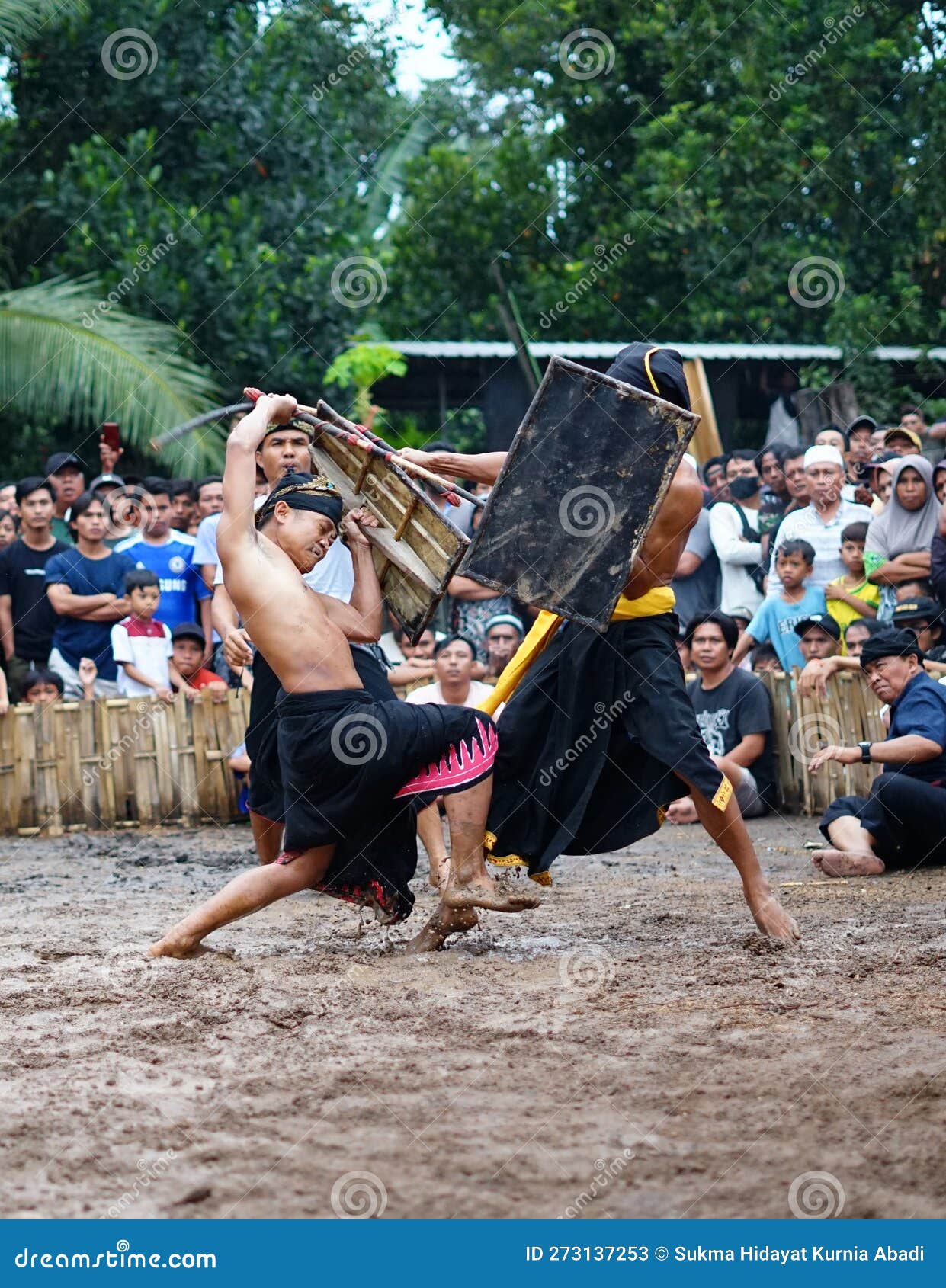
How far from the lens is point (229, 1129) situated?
10.9ft

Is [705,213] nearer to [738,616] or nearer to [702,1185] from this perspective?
[738,616]

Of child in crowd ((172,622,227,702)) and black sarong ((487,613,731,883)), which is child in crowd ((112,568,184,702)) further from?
black sarong ((487,613,731,883))

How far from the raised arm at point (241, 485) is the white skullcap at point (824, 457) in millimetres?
4782

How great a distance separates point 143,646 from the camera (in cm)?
950

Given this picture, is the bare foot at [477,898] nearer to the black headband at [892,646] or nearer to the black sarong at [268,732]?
the black sarong at [268,732]

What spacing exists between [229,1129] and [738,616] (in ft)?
22.3

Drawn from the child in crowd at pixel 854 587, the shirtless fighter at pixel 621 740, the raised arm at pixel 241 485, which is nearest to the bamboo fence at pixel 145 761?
the child in crowd at pixel 854 587

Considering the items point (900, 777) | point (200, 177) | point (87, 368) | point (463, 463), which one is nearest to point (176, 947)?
point (463, 463)

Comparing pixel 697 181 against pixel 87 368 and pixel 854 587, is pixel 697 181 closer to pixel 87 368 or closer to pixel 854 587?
pixel 87 368

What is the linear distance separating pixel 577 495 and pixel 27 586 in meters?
5.48

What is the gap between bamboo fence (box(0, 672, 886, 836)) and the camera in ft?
29.2

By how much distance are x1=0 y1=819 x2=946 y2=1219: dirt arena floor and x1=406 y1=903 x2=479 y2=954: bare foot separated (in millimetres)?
108

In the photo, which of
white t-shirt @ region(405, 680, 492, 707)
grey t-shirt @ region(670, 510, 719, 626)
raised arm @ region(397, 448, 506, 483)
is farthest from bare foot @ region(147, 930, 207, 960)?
grey t-shirt @ region(670, 510, 719, 626)

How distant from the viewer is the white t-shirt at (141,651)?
9406 mm
